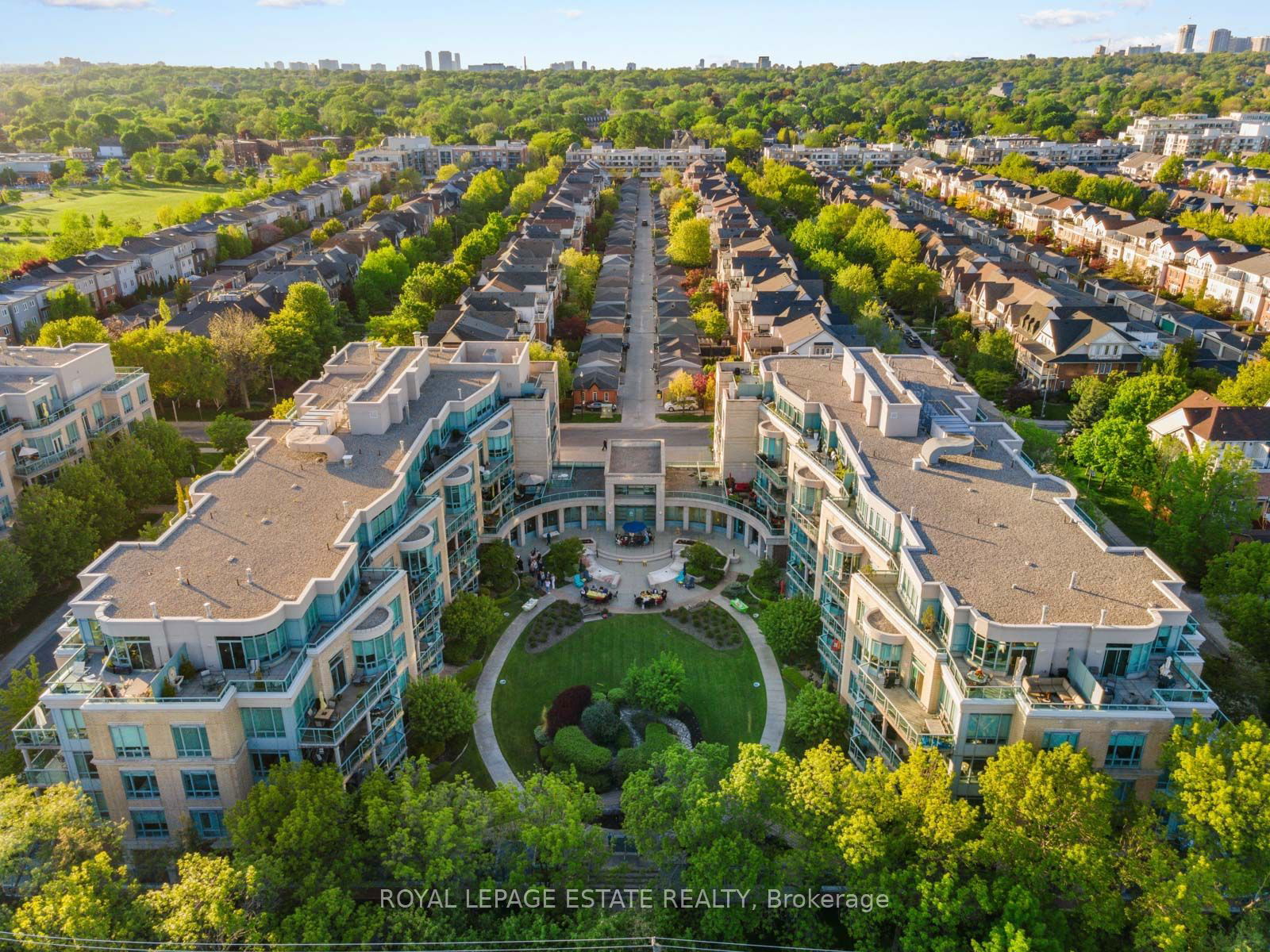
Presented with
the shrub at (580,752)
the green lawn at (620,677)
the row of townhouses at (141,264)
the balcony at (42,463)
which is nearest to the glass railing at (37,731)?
the green lawn at (620,677)

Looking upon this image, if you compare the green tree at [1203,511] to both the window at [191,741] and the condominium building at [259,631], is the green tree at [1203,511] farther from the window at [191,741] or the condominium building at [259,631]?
the window at [191,741]

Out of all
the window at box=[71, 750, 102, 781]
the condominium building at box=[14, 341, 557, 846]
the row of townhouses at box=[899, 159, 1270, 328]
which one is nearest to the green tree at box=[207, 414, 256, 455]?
the condominium building at box=[14, 341, 557, 846]

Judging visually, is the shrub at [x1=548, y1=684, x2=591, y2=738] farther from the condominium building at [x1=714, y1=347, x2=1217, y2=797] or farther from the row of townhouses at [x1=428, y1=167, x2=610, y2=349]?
the row of townhouses at [x1=428, y1=167, x2=610, y2=349]

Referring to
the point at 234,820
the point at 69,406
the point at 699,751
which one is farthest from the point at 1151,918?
the point at 69,406

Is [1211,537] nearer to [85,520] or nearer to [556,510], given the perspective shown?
[556,510]

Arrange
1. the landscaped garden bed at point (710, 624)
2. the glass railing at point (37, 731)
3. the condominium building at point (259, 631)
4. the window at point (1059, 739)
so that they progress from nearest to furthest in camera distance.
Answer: the window at point (1059, 739), the condominium building at point (259, 631), the glass railing at point (37, 731), the landscaped garden bed at point (710, 624)

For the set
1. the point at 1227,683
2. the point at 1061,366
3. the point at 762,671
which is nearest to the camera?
Answer: the point at 1227,683

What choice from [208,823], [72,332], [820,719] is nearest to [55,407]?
[72,332]
